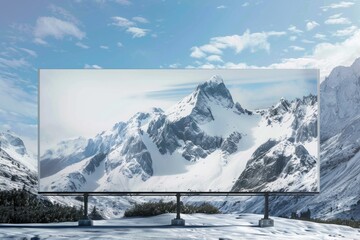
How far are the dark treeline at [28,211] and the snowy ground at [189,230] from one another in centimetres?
100

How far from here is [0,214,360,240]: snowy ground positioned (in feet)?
40.5

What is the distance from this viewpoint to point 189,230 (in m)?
13.2

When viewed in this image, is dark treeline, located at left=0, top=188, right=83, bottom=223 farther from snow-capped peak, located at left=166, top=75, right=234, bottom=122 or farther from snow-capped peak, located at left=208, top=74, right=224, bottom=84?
snow-capped peak, located at left=208, top=74, right=224, bottom=84

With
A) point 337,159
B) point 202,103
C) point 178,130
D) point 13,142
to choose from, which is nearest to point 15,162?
point 13,142

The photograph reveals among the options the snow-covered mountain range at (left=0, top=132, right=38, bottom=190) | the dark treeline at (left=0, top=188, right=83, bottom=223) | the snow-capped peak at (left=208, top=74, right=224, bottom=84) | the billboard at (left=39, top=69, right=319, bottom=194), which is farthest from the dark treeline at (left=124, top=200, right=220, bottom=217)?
the snow-covered mountain range at (left=0, top=132, right=38, bottom=190)

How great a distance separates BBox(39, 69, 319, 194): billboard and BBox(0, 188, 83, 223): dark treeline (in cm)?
143

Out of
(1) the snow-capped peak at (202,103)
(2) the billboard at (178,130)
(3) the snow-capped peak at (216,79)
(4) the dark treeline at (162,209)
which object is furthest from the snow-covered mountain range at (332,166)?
(3) the snow-capped peak at (216,79)

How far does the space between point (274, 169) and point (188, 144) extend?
2009 mm

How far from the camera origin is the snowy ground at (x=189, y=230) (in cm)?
1234

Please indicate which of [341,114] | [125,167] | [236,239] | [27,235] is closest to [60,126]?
[125,167]

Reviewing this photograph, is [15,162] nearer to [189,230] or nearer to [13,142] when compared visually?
[13,142]

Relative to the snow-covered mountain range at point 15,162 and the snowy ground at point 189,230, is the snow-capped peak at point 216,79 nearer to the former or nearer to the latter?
the snowy ground at point 189,230

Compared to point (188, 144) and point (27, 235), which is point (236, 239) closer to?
point (188, 144)

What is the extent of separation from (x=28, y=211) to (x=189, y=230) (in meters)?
4.36
